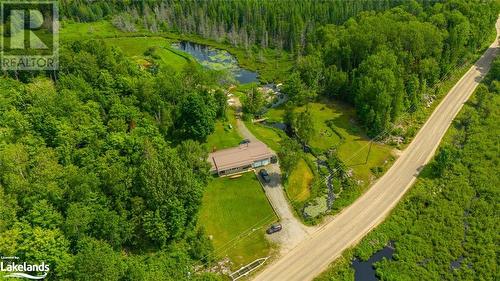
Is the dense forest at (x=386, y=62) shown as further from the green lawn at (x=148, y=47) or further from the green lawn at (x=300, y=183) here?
the green lawn at (x=148, y=47)

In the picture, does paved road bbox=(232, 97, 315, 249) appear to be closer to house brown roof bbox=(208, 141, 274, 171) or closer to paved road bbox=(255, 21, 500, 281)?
paved road bbox=(255, 21, 500, 281)

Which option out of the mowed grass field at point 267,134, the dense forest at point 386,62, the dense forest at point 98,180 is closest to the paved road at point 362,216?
the dense forest at point 386,62

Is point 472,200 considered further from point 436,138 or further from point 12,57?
point 12,57

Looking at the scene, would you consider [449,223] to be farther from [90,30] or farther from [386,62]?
[90,30]

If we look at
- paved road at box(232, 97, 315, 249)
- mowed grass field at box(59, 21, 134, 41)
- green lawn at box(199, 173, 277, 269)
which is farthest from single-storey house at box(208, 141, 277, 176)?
mowed grass field at box(59, 21, 134, 41)

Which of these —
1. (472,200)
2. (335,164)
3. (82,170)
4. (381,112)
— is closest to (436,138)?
(381,112)
